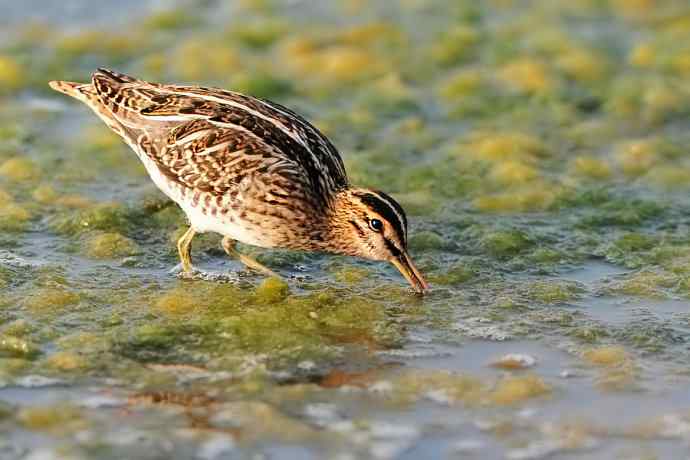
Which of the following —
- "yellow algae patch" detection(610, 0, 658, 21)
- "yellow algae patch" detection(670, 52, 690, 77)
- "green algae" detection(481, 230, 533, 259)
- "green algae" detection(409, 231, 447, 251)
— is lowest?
"green algae" detection(409, 231, 447, 251)

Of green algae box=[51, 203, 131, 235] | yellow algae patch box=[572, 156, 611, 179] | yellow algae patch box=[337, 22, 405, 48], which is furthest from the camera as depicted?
yellow algae patch box=[337, 22, 405, 48]

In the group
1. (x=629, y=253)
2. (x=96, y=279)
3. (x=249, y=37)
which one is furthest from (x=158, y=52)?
(x=629, y=253)

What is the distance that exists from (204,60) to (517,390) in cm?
507

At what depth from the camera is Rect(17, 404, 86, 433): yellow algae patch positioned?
17.9 feet

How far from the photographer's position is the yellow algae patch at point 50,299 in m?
6.61

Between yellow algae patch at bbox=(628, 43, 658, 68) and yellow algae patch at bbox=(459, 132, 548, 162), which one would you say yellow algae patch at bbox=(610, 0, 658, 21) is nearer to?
yellow algae patch at bbox=(628, 43, 658, 68)

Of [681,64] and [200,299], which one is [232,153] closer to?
[200,299]

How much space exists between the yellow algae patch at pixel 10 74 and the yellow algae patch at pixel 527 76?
145 inches

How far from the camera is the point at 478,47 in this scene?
10367 millimetres

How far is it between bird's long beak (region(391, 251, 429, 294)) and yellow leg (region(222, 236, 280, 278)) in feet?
2.35

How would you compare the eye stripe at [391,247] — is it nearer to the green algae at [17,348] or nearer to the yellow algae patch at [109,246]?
the yellow algae patch at [109,246]

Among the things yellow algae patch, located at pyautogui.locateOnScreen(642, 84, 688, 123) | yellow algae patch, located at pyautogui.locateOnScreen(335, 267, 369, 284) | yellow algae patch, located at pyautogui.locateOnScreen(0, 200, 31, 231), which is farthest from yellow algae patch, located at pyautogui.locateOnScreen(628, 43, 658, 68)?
yellow algae patch, located at pyautogui.locateOnScreen(0, 200, 31, 231)

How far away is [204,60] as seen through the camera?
10.1 meters

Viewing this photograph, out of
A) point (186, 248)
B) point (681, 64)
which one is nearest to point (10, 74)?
point (186, 248)
